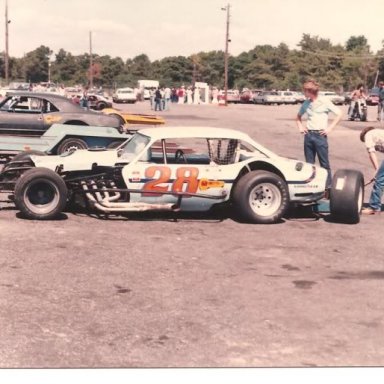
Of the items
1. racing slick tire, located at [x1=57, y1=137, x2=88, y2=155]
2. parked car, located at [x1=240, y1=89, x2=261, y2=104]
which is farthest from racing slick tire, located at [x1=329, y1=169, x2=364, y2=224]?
parked car, located at [x1=240, y1=89, x2=261, y2=104]

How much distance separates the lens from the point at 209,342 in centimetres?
400

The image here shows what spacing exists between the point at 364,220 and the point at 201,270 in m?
3.46

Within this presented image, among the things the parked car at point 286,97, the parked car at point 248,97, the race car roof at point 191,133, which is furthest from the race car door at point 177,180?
the parked car at point 248,97

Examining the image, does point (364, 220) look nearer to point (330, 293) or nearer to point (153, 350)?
point (330, 293)

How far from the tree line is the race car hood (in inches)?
2536

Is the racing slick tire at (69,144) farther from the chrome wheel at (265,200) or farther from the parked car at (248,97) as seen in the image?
the parked car at (248,97)

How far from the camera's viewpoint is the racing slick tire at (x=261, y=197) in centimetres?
761

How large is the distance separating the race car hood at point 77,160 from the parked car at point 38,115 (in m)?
5.80

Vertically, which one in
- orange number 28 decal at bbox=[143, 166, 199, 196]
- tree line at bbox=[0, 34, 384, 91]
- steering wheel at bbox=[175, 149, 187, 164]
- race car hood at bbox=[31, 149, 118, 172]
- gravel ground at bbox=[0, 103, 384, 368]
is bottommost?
gravel ground at bbox=[0, 103, 384, 368]

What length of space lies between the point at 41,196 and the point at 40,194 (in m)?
0.04

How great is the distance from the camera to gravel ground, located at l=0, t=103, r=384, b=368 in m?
3.86

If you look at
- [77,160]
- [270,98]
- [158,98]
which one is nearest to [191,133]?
[77,160]

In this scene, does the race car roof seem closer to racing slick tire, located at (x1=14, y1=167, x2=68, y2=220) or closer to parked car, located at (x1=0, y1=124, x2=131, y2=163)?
racing slick tire, located at (x1=14, y1=167, x2=68, y2=220)
